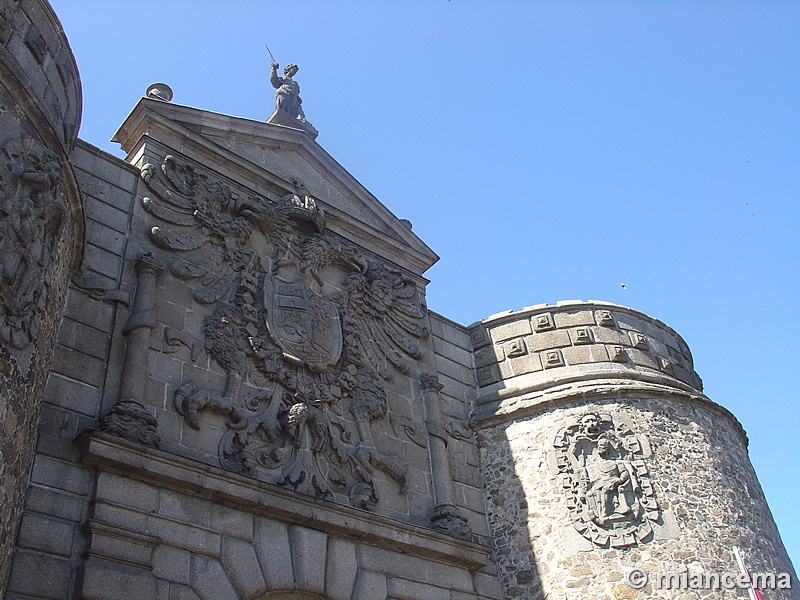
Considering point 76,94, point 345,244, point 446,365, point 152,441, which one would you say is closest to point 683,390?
point 446,365

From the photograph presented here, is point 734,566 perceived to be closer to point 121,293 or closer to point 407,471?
point 407,471

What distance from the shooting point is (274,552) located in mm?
6797

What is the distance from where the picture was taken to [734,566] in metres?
8.54

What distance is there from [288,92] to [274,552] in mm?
7027

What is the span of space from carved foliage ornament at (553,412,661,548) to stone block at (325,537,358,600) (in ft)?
8.93

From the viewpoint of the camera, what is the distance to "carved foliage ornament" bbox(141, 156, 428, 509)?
751 centimetres

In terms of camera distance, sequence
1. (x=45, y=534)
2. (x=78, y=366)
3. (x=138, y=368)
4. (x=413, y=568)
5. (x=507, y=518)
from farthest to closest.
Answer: (x=507, y=518) → (x=413, y=568) → (x=138, y=368) → (x=78, y=366) → (x=45, y=534)

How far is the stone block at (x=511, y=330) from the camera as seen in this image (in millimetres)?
10773

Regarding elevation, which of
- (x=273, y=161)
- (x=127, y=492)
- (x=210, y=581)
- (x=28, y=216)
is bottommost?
(x=210, y=581)

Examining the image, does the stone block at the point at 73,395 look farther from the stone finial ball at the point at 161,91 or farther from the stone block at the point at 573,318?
the stone block at the point at 573,318

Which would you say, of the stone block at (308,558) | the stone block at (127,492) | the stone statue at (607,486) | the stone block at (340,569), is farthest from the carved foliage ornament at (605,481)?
the stone block at (127,492)

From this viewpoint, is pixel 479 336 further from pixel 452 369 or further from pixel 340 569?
pixel 340 569

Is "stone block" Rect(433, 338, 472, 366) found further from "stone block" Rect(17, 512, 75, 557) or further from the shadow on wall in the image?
"stone block" Rect(17, 512, 75, 557)

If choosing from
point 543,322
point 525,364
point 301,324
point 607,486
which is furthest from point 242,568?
point 543,322
